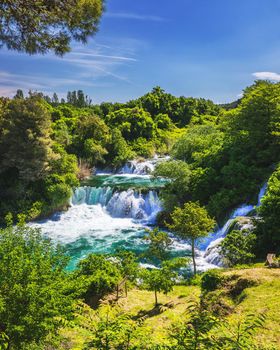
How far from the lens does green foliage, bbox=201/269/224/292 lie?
10.6 meters

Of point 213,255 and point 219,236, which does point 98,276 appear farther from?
point 219,236

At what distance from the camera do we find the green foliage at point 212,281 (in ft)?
34.8

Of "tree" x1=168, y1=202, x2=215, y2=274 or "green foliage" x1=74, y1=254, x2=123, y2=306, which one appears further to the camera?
"tree" x1=168, y1=202, x2=215, y2=274

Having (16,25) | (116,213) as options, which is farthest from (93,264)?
(116,213)

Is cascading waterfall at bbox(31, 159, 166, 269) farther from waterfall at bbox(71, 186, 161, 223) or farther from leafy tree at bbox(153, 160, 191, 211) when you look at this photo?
leafy tree at bbox(153, 160, 191, 211)

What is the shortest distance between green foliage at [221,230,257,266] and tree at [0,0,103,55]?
10.9 metres

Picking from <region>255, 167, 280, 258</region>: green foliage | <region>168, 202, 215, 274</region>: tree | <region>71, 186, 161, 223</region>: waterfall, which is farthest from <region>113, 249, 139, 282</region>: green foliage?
<region>71, 186, 161, 223</region>: waterfall

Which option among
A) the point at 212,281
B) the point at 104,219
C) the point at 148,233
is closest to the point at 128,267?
the point at 212,281

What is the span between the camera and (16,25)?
6.96m

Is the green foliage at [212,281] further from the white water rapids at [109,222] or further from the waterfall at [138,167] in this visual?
the waterfall at [138,167]

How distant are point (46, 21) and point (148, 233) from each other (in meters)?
18.1

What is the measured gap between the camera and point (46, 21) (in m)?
7.02

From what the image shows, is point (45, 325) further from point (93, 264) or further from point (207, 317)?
point (93, 264)

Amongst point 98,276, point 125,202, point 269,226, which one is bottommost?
point 98,276
